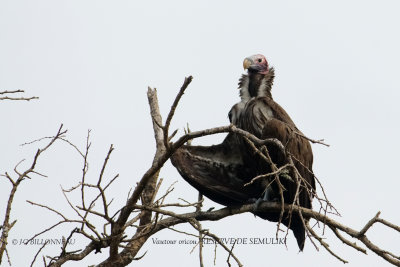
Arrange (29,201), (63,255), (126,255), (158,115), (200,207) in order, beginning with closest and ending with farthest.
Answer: (29,201) → (63,255) → (126,255) → (200,207) → (158,115)

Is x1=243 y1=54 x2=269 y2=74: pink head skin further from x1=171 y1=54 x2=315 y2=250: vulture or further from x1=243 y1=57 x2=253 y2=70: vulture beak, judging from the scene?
x1=171 y1=54 x2=315 y2=250: vulture

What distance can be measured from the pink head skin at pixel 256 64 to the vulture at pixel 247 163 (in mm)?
554

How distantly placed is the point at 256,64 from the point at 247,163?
1.44 meters

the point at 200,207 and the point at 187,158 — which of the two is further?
the point at 187,158

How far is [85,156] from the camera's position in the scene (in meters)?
4.99

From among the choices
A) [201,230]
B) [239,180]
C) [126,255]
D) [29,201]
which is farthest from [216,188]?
[29,201]

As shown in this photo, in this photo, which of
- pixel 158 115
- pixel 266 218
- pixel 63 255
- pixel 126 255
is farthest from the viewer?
pixel 158 115

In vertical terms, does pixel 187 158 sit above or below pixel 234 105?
below

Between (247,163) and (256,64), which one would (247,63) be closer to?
(256,64)

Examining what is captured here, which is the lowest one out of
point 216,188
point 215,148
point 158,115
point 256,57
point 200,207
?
point 200,207

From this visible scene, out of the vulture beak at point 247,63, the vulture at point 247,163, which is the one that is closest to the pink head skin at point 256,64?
the vulture beak at point 247,63

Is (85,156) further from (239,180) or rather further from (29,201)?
(239,180)

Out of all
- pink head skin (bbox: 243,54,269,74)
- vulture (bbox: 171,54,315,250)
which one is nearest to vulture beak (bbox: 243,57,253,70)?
pink head skin (bbox: 243,54,269,74)

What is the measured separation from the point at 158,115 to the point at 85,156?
2.52 metres
